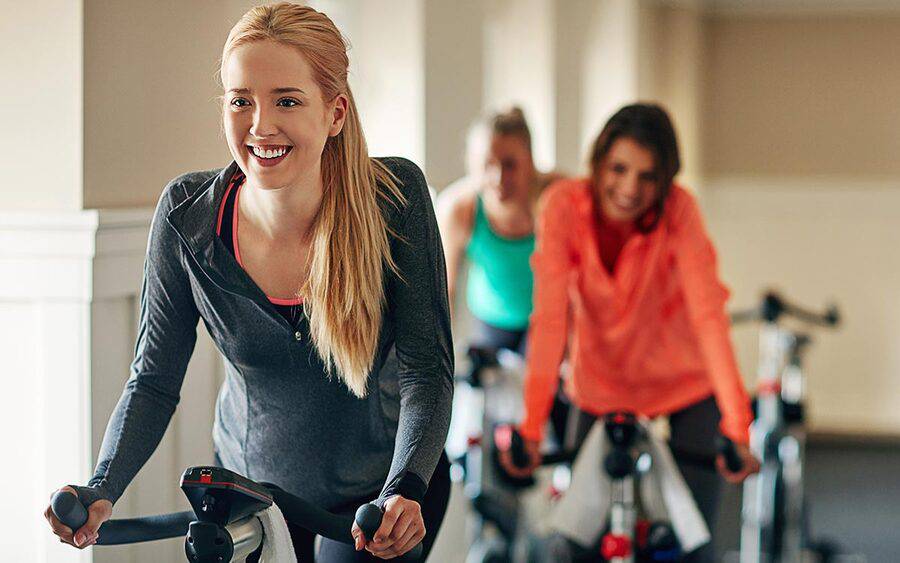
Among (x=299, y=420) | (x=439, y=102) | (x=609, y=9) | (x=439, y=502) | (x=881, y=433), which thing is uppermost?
(x=609, y=9)

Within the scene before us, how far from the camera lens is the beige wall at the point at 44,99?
2025 millimetres

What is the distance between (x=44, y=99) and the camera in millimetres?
2035

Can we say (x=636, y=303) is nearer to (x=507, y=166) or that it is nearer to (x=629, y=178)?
(x=629, y=178)

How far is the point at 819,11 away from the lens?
28.3 feet

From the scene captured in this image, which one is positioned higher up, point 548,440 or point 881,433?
point 548,440

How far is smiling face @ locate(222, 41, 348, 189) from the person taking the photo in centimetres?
155

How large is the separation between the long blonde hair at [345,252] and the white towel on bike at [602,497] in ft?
3.22

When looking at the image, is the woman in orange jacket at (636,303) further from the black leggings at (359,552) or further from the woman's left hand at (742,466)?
the black leggings at (359,552)

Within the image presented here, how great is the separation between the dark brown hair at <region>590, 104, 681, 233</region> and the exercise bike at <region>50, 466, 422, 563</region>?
4.97 feet

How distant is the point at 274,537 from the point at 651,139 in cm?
157

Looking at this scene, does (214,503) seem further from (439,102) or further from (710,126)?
(710,126)

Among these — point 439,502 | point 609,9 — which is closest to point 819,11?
point 609,9

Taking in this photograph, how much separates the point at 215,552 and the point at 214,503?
0.17 feet

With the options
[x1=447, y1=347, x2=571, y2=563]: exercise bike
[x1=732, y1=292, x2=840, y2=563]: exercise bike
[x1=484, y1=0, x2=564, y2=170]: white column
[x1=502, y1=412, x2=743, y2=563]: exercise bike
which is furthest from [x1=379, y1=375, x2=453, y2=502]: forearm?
[x1=484, y1=0, x2=564, y2=170]: white column
